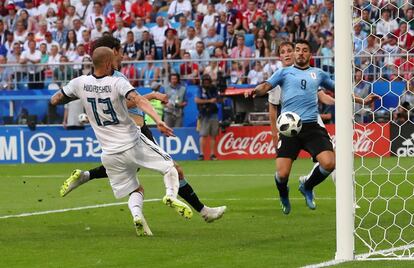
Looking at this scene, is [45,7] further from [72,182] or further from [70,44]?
[72,182]

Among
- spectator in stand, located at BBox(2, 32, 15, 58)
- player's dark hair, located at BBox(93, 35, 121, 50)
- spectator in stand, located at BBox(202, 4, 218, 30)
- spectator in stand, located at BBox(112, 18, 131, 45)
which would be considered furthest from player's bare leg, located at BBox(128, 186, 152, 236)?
spectator in stand, located at BBox(2, 32, 15, 58)

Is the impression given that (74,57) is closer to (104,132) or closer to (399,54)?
(399,54)

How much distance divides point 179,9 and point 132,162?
18.6 m

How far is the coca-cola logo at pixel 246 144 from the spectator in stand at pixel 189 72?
1.79 meters

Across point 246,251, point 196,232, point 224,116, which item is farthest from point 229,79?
point 246,251

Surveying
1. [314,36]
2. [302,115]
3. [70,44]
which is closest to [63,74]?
[70,44]

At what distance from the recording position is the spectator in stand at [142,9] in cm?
3023

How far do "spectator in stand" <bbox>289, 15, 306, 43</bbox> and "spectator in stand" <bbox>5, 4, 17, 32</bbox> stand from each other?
865cm

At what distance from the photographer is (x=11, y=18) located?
31312 mm

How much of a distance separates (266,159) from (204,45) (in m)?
3.78

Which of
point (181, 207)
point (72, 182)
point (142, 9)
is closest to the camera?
point (181, 207)

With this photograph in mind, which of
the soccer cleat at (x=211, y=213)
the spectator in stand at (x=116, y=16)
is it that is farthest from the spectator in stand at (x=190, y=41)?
the soccer cleat at (x=211, y=213)

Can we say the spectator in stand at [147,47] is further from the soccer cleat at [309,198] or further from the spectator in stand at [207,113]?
the soccer cleat at [309,198]

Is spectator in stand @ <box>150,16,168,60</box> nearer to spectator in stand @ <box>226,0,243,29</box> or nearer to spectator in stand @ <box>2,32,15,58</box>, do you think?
spectator in stand @ <box>226,0,243,29</box>
